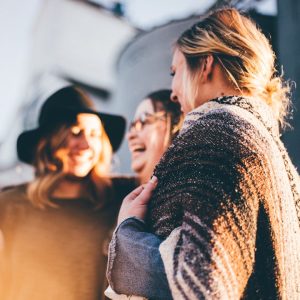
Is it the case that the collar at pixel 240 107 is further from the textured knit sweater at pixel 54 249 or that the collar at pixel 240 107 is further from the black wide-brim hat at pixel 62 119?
the black wide-brim hat at pixel 62 119

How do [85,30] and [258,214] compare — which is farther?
[85,30]

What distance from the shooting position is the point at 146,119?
82.2 inches

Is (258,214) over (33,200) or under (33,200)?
over

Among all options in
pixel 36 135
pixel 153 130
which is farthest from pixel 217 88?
pixel 36 135

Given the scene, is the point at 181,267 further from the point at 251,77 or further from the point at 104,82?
the point at 104,82

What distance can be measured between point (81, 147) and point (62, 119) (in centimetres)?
21

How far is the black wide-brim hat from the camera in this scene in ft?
6.97

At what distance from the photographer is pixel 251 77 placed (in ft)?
3.18

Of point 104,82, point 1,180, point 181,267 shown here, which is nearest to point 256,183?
point 181,267

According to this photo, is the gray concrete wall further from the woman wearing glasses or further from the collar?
the collar

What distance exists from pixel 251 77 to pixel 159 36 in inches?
133

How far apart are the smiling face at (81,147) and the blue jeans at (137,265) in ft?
4.08

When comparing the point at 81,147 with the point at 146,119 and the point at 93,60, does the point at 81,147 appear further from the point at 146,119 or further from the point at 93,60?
the point at 93,60

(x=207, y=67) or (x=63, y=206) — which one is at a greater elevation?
(x=207, y=67)
